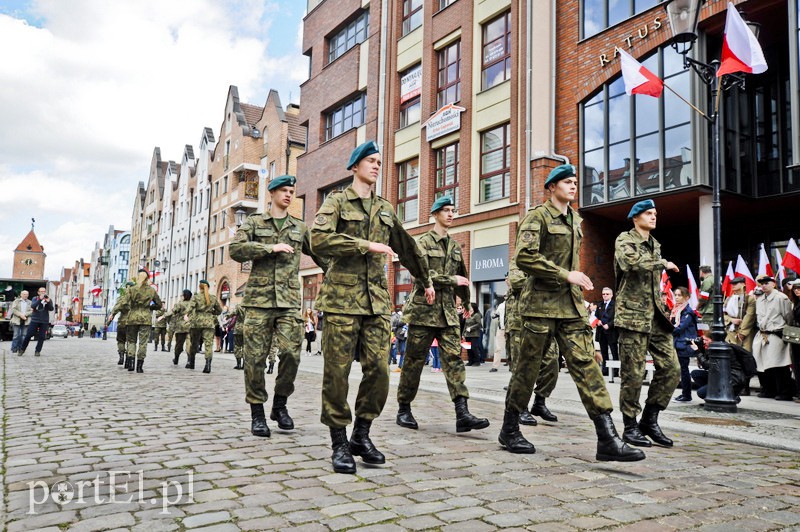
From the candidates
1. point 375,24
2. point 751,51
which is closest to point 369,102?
point 375,24

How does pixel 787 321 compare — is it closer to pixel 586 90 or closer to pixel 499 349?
pixel 499 349

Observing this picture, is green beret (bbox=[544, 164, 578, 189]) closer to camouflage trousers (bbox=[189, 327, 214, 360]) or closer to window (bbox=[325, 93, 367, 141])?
camouflage trousers (bbox=[189, 327, 214, 360])

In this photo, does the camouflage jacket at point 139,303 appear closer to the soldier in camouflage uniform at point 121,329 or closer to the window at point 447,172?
the soldier in camouflage uniform at point 121,329

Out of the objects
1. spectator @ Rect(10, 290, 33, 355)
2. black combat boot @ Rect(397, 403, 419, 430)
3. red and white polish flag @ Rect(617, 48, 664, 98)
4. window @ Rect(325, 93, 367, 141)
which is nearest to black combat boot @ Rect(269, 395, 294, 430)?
black combat boot @ Rect(397, 403, 419, 430)

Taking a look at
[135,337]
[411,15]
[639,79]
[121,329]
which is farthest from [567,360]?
[411,15]

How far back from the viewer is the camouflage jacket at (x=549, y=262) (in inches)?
194

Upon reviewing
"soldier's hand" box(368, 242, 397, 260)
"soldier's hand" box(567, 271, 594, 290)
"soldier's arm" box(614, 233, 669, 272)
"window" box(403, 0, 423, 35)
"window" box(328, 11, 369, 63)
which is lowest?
"soldier's hand" box(567, 271, 594, 290)

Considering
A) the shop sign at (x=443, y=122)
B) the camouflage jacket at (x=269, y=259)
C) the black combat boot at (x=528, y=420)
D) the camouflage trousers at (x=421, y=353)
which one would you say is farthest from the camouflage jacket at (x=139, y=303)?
the shop sign at (x=443, y=122)

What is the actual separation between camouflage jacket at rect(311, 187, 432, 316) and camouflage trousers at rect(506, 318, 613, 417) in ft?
→ 3.85

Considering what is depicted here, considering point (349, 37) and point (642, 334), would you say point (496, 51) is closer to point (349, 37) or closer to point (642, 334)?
point (349, 37)

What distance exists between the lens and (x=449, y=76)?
23922 millimetres

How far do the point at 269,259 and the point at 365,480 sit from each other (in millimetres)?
2710

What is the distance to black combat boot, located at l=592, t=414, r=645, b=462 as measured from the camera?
15.0ft

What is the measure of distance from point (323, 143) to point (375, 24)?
20.2 feet
